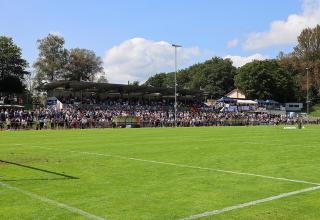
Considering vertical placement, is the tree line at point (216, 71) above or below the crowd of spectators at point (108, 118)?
above

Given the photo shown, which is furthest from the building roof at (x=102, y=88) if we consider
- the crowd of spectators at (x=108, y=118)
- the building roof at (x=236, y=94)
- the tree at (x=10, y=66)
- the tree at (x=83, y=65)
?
the building roof at (x=236, y=94)

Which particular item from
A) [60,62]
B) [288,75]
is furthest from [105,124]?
[288,75]

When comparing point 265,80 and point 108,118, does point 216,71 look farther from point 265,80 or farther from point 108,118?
point 108,118

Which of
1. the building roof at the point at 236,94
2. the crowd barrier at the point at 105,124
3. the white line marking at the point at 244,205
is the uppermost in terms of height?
the building roof at the point at 236,94

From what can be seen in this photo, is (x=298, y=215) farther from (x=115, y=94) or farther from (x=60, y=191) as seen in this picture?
(x=115, y=94)

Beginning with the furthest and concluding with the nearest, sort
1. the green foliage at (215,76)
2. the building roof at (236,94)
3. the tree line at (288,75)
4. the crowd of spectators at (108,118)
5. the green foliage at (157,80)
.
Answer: the green foliage at (157,80)
the green foliage at (215,76)
the building roof at (236,94)
the tree line at (288,75)
the crowd of spectators at (108,118)

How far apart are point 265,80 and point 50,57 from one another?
53870mm

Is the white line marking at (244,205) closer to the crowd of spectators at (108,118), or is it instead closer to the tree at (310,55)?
the crowd of spectators at (108,118)

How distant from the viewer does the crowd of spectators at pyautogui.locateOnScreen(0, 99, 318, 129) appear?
141 feet

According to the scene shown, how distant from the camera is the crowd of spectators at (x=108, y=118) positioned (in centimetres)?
4291

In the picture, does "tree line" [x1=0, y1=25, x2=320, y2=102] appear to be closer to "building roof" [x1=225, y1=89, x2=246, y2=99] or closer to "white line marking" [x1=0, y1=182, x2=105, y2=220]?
"building roof" [x1=225, y1=89, x2=246, y2=99]

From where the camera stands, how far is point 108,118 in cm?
5338

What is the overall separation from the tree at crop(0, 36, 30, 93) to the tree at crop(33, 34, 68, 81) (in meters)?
6.29

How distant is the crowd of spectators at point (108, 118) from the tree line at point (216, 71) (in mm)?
24221
